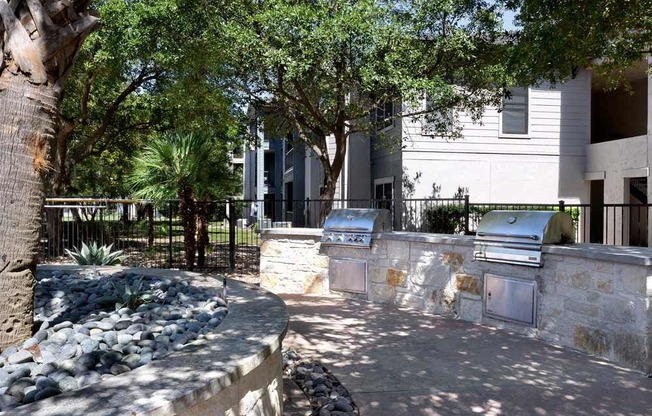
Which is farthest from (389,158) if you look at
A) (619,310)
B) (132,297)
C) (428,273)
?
(132,297)

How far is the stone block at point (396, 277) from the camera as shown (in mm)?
7384

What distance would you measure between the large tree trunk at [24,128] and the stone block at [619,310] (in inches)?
192

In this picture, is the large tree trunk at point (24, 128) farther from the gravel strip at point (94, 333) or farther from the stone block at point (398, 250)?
the stone block at point (398, 250)

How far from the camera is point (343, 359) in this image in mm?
5004

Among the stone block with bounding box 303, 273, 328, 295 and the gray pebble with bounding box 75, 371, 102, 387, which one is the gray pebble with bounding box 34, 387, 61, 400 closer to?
the gray pebble with bounding box 75, 371, 102, 387

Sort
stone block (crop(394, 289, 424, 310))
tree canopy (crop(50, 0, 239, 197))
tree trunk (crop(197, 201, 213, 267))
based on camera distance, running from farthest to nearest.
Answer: tree trunk (crop(197, 201, 213, 267)) < tree canopy (crop(50, 0, 239, 197)) < stone block (crop(394, 289, 424, 310))

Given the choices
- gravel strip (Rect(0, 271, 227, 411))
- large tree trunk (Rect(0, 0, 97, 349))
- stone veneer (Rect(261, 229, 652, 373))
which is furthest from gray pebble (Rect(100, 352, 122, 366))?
stone veneer (Rect(261, 229, 652, 373))

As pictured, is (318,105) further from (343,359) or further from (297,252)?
(343,359)

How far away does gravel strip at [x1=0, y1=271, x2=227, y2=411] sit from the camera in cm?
251

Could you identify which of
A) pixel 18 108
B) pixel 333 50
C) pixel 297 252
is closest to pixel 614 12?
pixel 333 50

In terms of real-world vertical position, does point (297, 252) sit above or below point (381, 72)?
below

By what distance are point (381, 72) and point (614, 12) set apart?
3794 mm

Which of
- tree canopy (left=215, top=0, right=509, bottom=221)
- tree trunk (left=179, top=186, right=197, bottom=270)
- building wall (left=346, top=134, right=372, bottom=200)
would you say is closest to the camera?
tree canopy (left=215, top=0, right=509, bottom=221)

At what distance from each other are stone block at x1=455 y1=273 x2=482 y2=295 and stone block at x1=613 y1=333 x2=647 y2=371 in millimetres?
1794
